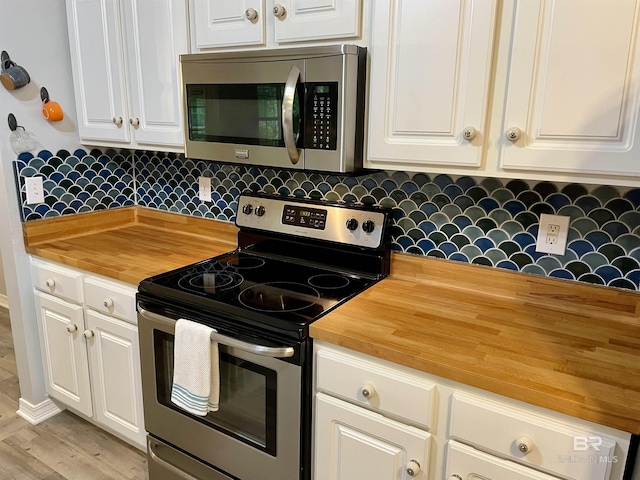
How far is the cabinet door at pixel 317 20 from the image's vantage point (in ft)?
4.92

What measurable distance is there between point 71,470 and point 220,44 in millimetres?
1879

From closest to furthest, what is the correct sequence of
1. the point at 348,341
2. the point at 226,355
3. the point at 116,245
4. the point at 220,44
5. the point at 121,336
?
the point at 348,341 < the point at 226,355 < the point at 220,44 < the point at 121,336 < the point at 116,245

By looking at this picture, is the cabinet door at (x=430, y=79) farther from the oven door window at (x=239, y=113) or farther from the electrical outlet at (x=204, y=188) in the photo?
the electrical outlet at (x=204, y=188)

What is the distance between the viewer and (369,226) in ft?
5.95

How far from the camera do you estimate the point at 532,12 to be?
1.24m

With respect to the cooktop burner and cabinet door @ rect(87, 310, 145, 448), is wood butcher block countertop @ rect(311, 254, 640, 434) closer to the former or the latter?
the cooktop burner

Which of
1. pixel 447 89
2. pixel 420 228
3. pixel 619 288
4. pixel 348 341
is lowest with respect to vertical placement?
pixel 348 341

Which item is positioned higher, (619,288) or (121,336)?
(619,288)

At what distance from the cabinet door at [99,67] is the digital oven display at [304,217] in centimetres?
81

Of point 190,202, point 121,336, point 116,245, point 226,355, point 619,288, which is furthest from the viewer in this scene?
point 190,202

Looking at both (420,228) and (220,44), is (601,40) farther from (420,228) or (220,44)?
(220,44)

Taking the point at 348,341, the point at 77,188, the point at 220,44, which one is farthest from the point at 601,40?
the point at 77,188

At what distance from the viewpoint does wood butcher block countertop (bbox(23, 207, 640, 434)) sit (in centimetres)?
112

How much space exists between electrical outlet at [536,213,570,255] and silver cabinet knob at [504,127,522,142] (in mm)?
373
